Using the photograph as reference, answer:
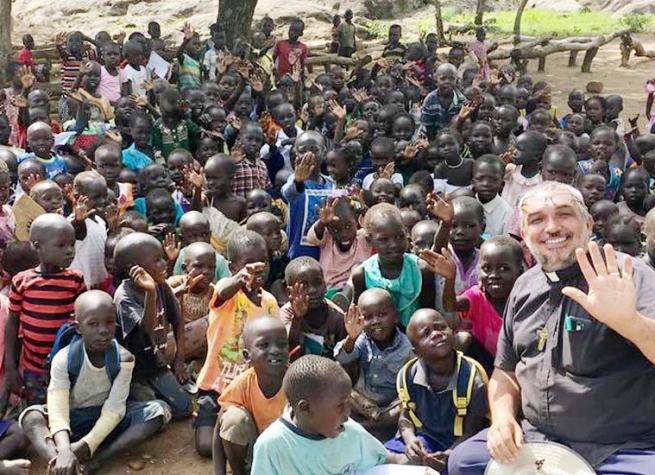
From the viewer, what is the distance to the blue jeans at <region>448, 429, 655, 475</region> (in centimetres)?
231

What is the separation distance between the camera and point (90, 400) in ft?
11.2

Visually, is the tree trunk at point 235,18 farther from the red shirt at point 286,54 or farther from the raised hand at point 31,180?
the raised hand at point 31,180

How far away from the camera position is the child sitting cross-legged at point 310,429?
8.52 feet

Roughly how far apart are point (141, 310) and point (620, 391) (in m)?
2.19

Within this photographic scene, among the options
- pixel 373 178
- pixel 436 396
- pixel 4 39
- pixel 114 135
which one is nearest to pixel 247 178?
Answer: pixel 373 178

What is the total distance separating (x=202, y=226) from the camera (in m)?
4.42

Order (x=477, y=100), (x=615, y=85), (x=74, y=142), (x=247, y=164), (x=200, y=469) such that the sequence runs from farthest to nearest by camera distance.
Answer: (x=615, y=85) < (x=477, y=100) < (x=74, y=142) < (x=247, y=164) < (x=200, y=469)

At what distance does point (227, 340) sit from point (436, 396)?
3.30 feet

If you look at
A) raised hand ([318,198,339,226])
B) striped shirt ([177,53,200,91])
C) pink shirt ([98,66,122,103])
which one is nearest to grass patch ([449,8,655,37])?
striped shirt ([177,53,200,91])

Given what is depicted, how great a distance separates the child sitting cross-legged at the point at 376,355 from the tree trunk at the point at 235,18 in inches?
309

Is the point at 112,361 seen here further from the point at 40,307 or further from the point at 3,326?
the point at 3,326

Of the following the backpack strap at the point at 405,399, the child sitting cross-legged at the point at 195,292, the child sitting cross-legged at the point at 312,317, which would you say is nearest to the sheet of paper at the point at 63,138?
the child sitting cross-legged at the point at 195,292

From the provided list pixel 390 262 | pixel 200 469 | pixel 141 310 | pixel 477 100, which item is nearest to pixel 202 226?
pixel 141 310

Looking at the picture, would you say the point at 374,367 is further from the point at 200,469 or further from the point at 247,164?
the point at 247,164
